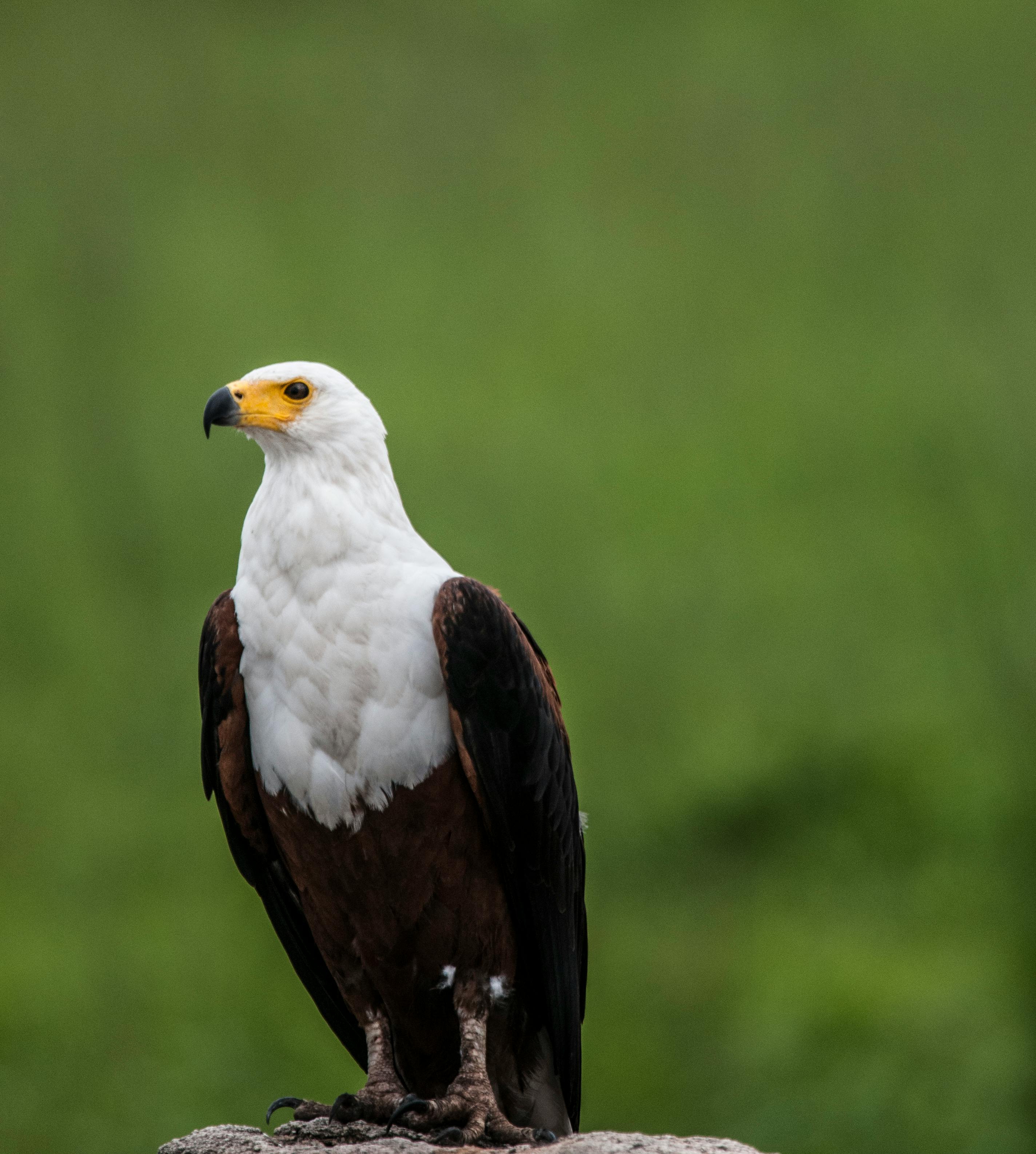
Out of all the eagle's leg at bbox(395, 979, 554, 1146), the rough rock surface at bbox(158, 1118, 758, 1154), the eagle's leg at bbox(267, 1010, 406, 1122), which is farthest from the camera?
the eagle's leg at bbox(267, 1010, 406, 1122)

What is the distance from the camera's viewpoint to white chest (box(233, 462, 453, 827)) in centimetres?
340

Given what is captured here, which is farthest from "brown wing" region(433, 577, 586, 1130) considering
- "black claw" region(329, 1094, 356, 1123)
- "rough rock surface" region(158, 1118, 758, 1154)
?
"black claw" region(329, 1094, 356, 1123)

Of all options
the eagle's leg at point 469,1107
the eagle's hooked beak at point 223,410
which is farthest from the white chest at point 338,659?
the eagle's leg at point 469,1107

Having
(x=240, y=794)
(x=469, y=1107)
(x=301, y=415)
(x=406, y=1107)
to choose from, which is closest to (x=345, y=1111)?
(x=406, y=1107)

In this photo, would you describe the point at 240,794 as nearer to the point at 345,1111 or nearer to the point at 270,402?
the point at 345,1111

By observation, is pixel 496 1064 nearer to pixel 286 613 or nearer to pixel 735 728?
pixel 286 613

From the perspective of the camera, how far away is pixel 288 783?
3.47 metres

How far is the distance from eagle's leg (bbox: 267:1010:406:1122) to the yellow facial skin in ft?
5.34

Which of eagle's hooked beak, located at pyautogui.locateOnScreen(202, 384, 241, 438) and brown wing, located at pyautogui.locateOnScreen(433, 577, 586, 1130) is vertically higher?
eagle's hooked beak, located at pyautogui.locateOnScreen(202, 384, 241, 438)

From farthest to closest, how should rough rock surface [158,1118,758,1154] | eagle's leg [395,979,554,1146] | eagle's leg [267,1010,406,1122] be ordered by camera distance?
1. eagle's leg [267,1010,406,1122]
2. eagle's leg [395,979,554,1146]
3. rough rock surface [158,1118,758,1154]

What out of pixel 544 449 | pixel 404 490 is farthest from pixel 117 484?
pixel 544 449

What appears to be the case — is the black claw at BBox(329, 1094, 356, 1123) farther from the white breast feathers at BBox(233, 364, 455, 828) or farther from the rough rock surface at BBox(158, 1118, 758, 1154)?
the white breast feathers at BBox(233, 364, 455, 828)

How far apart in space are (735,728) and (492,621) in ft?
20.9

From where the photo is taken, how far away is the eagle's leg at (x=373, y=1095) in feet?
11.8
